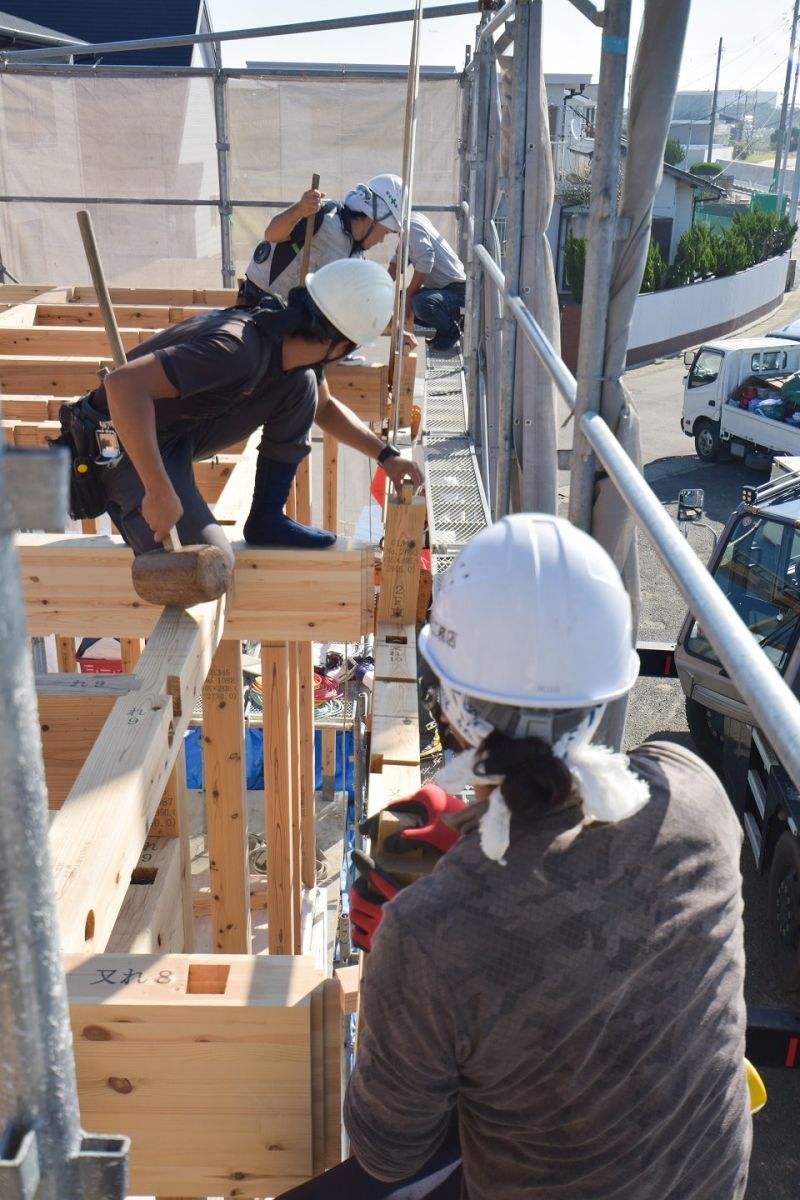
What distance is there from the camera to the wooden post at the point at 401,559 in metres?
3.59

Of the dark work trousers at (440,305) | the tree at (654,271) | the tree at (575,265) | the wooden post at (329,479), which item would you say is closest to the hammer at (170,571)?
the wooden post at (329,479)

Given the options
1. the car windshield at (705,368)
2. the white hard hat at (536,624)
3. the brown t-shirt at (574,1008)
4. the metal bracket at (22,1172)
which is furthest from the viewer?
the car windshield at (705,368)

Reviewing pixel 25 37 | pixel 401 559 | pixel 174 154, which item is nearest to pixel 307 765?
pixel 401 559

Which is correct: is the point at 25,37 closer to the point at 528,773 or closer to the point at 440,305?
the point at 440,305

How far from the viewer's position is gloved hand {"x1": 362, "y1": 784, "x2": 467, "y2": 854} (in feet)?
6.26

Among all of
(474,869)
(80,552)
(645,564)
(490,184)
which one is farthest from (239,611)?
(645,564)

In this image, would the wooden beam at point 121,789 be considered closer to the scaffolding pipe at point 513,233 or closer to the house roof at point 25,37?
the scaffolding pipe at point 513,233

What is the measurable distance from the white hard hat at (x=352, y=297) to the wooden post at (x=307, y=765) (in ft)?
9.15

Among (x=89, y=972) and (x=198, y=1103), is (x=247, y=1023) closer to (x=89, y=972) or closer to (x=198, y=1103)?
(x=198, y=1103)

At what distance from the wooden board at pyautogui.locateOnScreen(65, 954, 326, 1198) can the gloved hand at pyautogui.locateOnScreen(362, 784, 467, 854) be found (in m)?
0.31

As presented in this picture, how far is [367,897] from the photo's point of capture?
1940 millimetres

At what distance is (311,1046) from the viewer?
1932 millimetres

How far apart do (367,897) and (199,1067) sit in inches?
17.1

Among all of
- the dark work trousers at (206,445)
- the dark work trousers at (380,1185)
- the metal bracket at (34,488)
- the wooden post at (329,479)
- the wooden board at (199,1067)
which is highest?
the metal bracket at (34,488)
